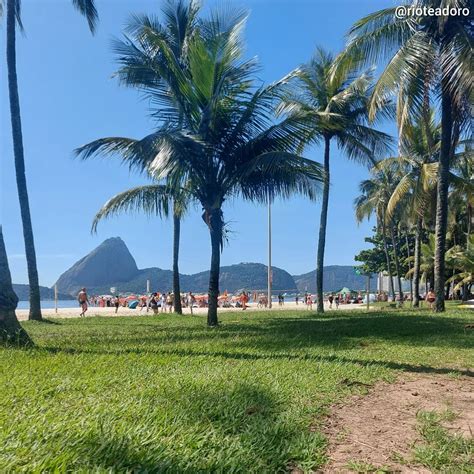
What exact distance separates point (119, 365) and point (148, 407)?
69.9 inches

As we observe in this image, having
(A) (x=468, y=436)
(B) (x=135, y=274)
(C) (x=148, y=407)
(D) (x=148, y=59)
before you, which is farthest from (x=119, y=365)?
(B) (x=135, y=274)

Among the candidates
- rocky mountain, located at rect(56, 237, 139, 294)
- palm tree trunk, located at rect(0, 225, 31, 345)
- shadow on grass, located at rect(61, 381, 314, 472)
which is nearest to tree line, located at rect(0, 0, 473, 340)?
palm tree trunk, located at rect(0, 225, 31, 345)

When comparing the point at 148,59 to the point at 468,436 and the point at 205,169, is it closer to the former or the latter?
the point at 205,169

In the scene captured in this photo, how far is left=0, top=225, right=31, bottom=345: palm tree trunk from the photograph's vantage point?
6.27 meters

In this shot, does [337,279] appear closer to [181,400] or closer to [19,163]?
[19,163]

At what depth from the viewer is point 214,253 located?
457 inches

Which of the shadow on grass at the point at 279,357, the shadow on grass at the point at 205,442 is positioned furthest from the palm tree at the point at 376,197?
the shadow on grass at the point at 205,442

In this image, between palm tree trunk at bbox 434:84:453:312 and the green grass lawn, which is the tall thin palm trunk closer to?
the green grass lawn

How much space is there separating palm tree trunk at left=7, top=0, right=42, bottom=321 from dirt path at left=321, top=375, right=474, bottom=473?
11791 mm

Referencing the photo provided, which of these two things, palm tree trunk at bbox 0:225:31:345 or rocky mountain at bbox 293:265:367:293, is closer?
palm tree trunk at bbox 0:225:31:345

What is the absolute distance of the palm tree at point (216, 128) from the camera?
10.9 m

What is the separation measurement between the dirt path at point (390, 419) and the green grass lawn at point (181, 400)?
0.14 metres

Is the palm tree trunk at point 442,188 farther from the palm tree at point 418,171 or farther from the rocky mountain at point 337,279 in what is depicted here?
the rocky mountain at point 337,279

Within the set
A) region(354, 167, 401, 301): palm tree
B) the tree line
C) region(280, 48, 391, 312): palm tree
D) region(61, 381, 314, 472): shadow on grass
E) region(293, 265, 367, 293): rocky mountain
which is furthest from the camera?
region(293, 265, 367, 293): rocky mountain
